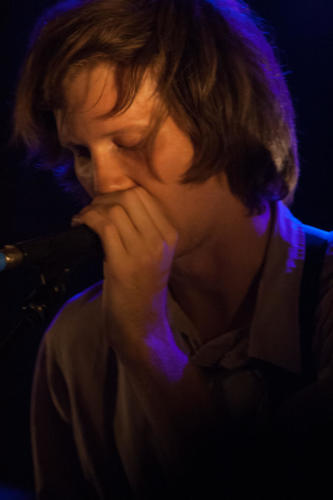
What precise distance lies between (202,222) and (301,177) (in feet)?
2.26

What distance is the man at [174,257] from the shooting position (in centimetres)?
117

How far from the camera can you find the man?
46.2 inches

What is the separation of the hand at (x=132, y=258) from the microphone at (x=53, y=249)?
3 cm

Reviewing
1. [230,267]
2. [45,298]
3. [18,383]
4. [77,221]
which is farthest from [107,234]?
[18,383]

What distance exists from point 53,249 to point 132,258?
0.25m

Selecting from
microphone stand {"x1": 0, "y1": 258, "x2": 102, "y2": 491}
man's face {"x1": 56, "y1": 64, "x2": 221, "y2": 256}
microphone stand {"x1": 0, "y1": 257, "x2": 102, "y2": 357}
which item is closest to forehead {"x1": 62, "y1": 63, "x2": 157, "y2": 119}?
man's face {"x1": 56, "y1": 64, "x2": 221, "y2": 256}

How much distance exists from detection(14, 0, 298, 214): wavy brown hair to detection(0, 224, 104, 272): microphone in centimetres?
38

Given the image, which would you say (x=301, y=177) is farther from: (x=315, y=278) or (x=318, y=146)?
(x=315, y=278)

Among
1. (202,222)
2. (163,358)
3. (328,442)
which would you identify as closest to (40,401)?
(163,358)

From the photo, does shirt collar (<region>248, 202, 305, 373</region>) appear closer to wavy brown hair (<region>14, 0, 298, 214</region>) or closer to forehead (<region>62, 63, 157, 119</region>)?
wavy brown hair (<region>14, 0, 298, 214</region>)

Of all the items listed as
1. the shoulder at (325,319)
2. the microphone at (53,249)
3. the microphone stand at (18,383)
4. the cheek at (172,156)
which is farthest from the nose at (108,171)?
the microphone stand at (18,383)

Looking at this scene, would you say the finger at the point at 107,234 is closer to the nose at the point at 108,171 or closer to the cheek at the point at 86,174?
the nose at the point at 108,171

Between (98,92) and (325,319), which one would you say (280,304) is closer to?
(325,319)

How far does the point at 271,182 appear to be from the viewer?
1.49m
